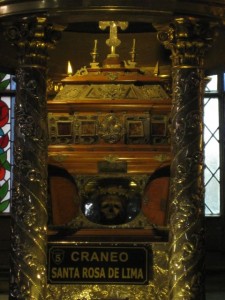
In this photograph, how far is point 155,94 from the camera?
8703mm

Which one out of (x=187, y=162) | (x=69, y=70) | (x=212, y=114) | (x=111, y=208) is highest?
(x=69, y=70)

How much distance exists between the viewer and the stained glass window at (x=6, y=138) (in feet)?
42.1

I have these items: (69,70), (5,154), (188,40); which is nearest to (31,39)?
(188,40)

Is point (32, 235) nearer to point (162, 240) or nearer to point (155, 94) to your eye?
point (162, 240)

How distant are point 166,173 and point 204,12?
4.71ft

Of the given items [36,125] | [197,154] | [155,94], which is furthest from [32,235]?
[155,94]

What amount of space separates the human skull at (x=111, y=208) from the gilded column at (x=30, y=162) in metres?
0.94

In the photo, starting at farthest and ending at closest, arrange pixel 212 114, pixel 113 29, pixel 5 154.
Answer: pixel 212 114, pixel 5 154, pixel 113 29

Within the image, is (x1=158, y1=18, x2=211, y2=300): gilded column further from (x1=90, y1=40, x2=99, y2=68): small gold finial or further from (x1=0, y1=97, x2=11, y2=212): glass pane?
(x1=0, y1=97, x2=11, y2=212): glass pane

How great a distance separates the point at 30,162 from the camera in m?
7.55

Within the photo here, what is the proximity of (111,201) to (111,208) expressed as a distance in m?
0.05

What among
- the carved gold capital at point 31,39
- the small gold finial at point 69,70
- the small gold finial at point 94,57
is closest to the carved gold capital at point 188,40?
the carved gold capital at point 31,39

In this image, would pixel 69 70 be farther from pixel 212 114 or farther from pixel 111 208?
pixel 212 114

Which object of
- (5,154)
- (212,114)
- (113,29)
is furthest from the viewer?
(212,114)
